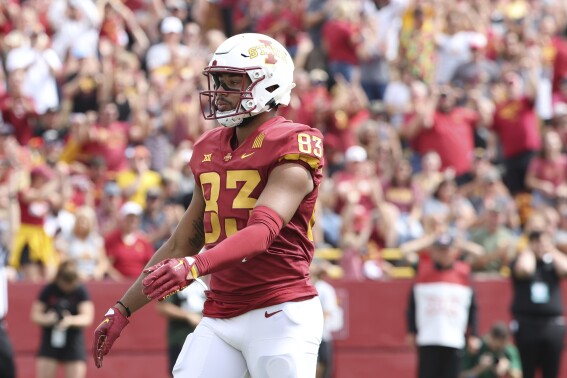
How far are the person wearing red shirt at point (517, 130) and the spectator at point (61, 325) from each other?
18.8 feet

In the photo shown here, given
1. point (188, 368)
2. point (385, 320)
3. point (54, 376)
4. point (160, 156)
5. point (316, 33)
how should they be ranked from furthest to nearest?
point (316, 33) → point (160, 156) → point (385, 320) → point (54, 376) → point (188, 368)

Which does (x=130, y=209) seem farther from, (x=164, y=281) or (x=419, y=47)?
(x=164, y=281)

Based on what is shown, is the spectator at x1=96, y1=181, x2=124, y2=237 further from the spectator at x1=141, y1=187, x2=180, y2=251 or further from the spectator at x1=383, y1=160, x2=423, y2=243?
the spectator at x1=383, y1=160, x2=423, y2=243

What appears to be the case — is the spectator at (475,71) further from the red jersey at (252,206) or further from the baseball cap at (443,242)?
the red jersey at (252,206)

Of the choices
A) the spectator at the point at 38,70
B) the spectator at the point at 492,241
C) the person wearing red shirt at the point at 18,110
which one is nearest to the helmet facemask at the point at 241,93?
the spectator at the point at 492,241

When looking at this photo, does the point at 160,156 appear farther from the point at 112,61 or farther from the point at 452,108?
the point at 452,108

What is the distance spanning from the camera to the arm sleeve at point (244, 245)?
4.68m

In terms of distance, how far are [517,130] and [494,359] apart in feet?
12.8

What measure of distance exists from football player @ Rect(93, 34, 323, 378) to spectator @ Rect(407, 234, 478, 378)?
6.05 meters

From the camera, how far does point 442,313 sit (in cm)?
1116

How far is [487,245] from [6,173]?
481cm

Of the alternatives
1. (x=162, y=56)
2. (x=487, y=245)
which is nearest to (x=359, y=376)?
(x=487, y=245)

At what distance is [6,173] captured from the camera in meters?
12.1

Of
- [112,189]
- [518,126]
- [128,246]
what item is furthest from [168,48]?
[518,126]
